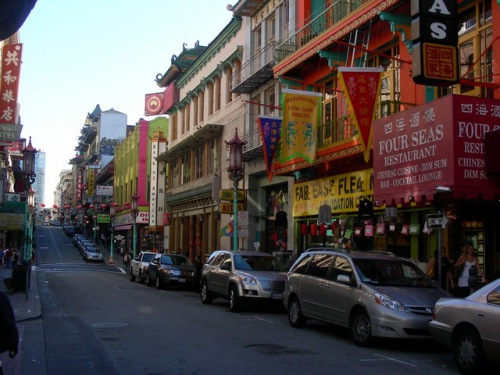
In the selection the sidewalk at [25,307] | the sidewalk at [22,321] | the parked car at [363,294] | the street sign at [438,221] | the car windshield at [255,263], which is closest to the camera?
the sidewalk at [22,321]

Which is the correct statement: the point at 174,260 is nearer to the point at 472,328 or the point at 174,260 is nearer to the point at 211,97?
the point at 211,97

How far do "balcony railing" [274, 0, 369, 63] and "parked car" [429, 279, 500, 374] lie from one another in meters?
12.8

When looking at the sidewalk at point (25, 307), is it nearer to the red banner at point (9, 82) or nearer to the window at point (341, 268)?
the window at point (341, 268)

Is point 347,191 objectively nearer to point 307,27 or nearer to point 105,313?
point 307,27

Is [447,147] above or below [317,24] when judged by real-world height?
below

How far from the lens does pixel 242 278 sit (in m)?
16.9

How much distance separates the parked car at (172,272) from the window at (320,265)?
1354 cm

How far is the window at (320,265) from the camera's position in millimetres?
12820

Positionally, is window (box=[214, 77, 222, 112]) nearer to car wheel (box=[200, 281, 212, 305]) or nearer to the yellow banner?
the yellow banner

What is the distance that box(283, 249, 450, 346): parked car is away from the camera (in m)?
10.6

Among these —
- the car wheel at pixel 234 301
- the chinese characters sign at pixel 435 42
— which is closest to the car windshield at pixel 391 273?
the chinese characters sign at pixel 435 42

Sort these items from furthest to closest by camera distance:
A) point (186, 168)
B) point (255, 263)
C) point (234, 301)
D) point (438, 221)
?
point (186, 168)
point (255, 263)
point (234, 301)
point (438, 221)

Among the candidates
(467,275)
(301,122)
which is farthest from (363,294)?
(301,122)

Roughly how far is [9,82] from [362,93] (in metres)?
17.3
